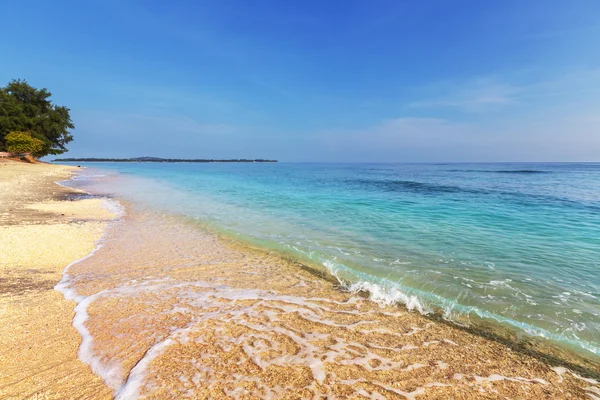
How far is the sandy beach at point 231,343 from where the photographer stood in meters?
3.60

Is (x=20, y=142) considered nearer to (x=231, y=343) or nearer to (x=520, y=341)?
(x=231, y=343)

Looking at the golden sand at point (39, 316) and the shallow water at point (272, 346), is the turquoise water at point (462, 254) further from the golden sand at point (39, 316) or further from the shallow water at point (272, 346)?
the golden sand at point (39, 316)

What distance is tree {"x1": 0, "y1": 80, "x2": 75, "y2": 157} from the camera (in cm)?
5641

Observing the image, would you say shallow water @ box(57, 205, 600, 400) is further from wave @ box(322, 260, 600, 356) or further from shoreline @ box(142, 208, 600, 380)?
wave @ box(322, 260, 600, 356)

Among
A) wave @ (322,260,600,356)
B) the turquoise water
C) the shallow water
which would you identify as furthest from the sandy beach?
the turquoise water

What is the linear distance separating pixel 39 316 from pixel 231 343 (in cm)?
360

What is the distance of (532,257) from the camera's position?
9.27m

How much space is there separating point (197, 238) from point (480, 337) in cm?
971

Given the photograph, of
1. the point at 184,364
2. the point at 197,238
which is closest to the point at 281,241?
the point at 197,238

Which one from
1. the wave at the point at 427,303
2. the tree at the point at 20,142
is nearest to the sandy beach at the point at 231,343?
the wave at the point at 427,303

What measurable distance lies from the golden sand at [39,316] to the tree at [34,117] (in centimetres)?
6676

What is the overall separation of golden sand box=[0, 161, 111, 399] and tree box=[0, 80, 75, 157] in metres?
66.8

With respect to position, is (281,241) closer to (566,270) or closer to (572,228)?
(566,270)

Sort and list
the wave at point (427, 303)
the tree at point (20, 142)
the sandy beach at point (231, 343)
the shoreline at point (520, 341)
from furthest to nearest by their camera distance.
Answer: the tree at point (20, 142), the wave at point (427, 303), the shoreline at point (520, 341), the sandy beach at point (231, 343)
